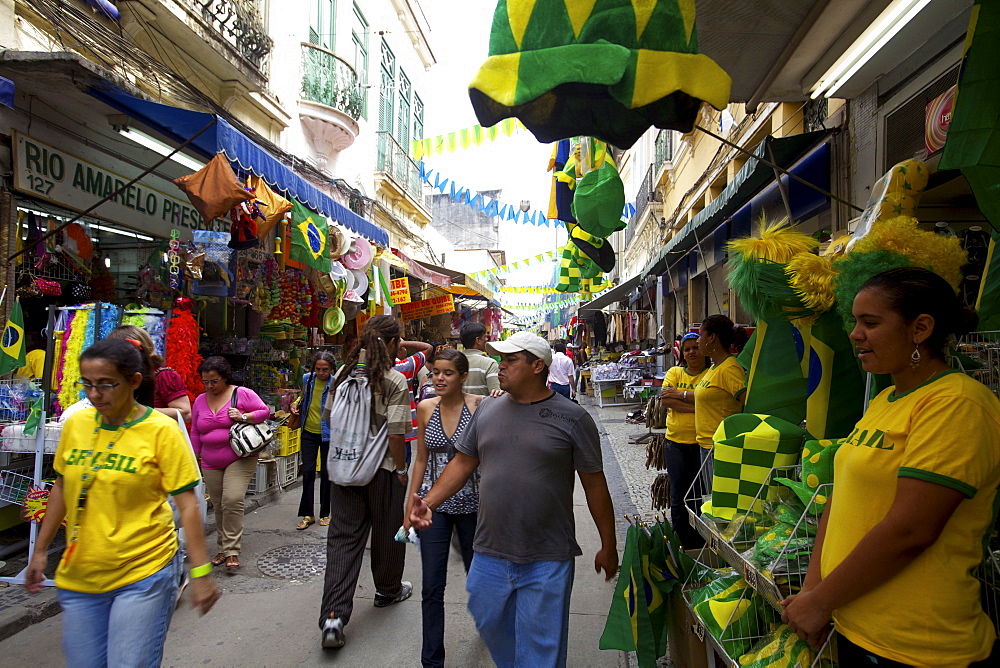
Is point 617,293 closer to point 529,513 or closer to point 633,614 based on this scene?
point 633,614

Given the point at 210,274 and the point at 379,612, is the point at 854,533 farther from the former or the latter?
the point at 210,274

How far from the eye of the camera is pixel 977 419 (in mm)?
1572

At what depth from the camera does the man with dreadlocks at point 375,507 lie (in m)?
3.80

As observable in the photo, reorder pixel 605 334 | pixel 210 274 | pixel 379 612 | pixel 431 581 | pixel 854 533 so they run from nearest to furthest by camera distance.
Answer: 1. pixel 854 533
2. pixel 431 581
3. pixel 379 612
4. pixel 210 274
5. pixel 605 334

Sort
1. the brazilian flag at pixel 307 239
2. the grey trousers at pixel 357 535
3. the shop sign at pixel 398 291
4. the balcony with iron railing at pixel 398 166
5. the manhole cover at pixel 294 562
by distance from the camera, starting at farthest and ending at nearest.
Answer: the balcony with iron railing at pixel 398 166 → the shop sign at pixel 398 291 → the brazilian flag at pixel 307 239 → the manhole cover at pixel 294 562 → the grey trousers at pixel 357 535

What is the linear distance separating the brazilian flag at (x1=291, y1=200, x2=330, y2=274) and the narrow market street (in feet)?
11.3

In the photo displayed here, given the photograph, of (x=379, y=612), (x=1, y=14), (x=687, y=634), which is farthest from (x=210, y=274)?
(x=687, y=634)

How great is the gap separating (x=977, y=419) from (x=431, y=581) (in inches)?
102

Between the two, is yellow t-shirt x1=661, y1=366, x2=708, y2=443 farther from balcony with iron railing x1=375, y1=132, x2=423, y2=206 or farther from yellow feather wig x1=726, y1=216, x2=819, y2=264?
balcony with iron railing x1=375, y1=132, x2=423, y2=206

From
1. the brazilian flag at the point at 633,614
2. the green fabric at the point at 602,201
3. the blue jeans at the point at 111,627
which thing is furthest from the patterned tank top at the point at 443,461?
the green fabric at the point at 602,201

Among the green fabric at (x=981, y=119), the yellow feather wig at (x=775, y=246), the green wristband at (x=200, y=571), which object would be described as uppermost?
the green fabric at (x=981, y=119)

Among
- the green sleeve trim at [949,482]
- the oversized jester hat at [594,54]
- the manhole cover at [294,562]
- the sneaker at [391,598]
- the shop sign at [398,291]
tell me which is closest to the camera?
the green sleeve trim at [949,482]

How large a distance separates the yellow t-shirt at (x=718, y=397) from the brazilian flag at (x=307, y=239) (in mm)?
5328

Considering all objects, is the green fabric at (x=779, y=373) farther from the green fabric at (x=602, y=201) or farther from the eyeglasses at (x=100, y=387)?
the eyeglasses at (x=100, y=387)
